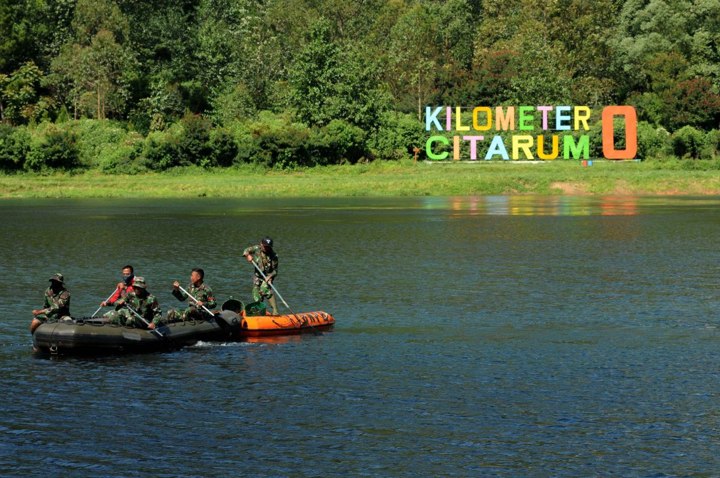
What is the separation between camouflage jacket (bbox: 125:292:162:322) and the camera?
33719mm

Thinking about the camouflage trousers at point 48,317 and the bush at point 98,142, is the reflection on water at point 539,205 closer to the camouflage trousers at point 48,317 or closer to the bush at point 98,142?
the bush at point 98,142

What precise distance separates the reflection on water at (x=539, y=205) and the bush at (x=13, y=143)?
45.8 m

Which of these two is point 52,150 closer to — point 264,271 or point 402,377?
point 264,271

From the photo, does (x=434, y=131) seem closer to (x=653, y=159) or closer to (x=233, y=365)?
(x=653, y=159)

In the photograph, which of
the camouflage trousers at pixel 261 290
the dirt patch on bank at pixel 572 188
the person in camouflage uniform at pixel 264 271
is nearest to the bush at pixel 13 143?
the dirt patch on bank at pixel 572 188

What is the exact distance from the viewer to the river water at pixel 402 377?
2336cm

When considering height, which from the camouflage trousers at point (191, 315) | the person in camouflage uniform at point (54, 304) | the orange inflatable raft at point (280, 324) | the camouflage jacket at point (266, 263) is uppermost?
the camouflage jacket at point (266, 263)

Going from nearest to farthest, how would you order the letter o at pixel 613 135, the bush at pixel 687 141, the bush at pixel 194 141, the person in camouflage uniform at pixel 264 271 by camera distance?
the person in camouflage uniform at pixel 264 271, the bush at pixel 194 141, the letter o at pixel 613 135, the bush at pixel 687 141

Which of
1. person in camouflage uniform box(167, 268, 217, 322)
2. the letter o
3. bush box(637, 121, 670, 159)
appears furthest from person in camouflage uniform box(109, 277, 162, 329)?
bush box(637, 121, 670, 159)

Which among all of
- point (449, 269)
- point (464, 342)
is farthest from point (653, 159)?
point (464, 342)

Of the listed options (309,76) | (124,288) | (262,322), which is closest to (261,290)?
(262,322)

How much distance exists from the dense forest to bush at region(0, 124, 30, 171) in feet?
0.52

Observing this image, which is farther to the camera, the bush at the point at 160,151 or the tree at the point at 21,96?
the tree at the point at 21,96

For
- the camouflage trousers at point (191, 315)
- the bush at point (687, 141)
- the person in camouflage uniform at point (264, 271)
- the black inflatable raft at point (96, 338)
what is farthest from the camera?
the bush at point (687, 141)
